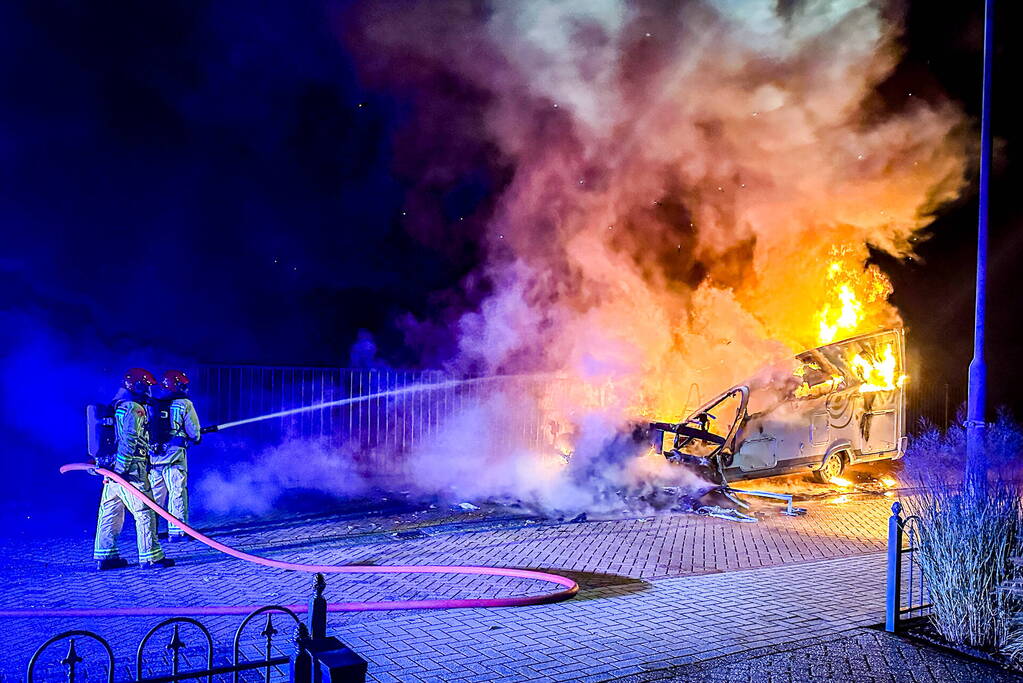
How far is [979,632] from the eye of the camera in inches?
207

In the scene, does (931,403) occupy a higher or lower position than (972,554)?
lower

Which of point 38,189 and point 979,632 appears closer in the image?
point 979,632

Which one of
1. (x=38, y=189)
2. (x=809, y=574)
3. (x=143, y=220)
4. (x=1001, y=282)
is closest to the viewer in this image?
(x=809, y=574)

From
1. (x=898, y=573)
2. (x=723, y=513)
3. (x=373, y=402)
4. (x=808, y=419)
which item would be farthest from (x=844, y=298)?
(x=898, y=573)

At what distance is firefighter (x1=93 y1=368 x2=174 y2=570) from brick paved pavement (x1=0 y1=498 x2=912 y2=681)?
283mm

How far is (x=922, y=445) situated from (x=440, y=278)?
1344 centimetres

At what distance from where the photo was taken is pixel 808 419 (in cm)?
1255

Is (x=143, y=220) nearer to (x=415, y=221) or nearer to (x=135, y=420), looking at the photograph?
(x=415, y=221)

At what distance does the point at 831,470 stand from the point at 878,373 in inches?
74.3

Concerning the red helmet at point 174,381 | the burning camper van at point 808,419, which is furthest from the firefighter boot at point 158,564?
the burning camper van at point 808,419

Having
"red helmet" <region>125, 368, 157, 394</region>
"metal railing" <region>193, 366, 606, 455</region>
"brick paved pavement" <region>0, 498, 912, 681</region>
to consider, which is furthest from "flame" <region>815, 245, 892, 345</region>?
"red helmet" <region>125, 368, 157, 394</region>

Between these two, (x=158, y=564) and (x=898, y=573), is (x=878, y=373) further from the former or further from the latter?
(x=158, y=564)

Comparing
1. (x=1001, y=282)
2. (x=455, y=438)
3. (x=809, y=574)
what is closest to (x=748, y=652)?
(x=809, y=574)

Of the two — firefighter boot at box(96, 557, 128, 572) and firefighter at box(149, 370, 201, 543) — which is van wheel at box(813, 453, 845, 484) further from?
firefighter boot at box(96, 557, 128, 572)
